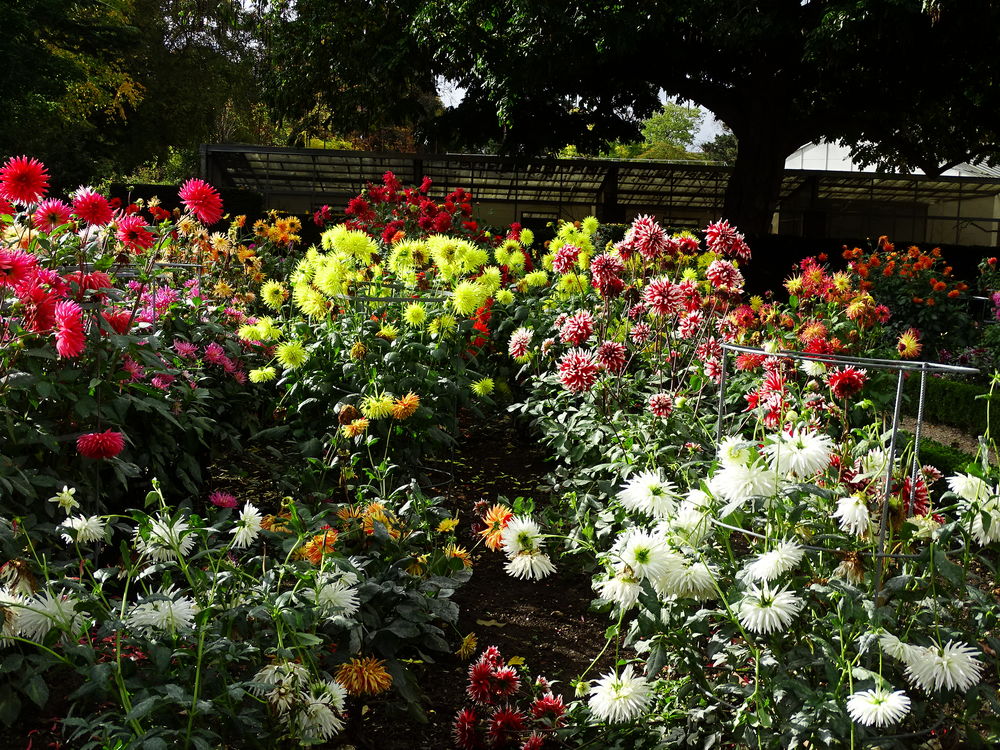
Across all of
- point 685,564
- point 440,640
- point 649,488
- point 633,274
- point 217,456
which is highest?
point 633,274

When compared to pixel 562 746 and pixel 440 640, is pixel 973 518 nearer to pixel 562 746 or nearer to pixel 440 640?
pixel 562 746

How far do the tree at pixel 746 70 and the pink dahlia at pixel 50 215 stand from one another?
381 inches

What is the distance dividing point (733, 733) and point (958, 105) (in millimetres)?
14100

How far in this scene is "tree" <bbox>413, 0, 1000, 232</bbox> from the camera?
1119cm

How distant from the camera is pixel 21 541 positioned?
6.55 feet

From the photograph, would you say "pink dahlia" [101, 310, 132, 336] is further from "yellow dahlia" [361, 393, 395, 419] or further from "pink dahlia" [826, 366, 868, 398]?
"pink dahlia" [826, 366, 868, 398]

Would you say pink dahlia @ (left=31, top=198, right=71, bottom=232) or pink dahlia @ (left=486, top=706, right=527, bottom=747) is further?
pink dahlia @ (left=31, top=198, right=71, bottom=232)

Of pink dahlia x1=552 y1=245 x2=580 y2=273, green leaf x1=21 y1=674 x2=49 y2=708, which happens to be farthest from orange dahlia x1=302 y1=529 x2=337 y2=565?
pink dahlia x1=552 y1=245 x2=580 y2=273

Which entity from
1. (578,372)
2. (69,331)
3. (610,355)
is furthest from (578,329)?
(69,331)

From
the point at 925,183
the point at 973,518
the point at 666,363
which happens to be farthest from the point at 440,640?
the point at 925,183

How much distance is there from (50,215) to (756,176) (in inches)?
541

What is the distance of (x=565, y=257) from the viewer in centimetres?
416

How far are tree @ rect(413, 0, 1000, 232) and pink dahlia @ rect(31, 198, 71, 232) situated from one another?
967 centimetres

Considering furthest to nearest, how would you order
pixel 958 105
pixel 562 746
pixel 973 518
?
1. pixel 958 105
2. pixel 562 746
3. pixel 973 518
